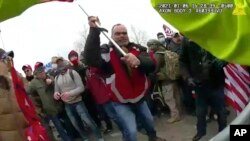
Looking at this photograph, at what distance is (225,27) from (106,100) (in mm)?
4929

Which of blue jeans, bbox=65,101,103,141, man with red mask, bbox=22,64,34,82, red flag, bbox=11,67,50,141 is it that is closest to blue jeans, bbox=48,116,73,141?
blue jeans, bbox=65,101,103,141

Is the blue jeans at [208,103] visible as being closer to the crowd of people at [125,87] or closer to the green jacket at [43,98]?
the crowd of people at [125,87]

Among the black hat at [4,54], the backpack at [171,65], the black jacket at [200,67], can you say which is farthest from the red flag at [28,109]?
the backpack at [171,65]

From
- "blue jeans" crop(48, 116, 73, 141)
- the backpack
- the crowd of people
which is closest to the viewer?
the crowd of people

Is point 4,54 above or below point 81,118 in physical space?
above

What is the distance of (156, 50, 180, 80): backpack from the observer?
20.9ft

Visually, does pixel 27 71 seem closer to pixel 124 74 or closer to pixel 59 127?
pixel 59 127

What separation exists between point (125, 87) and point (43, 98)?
245 cm

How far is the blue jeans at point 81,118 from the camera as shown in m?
6.20

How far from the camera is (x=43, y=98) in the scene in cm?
647

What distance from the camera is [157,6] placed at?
1.16 metres

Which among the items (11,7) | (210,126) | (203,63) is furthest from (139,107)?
(11,7)

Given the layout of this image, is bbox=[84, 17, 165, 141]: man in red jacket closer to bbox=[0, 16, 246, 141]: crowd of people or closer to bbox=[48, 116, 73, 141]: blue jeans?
bbox=[0, 16, 246, 141]: crowd of people

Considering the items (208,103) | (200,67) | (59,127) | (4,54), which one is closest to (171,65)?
(208,103)
